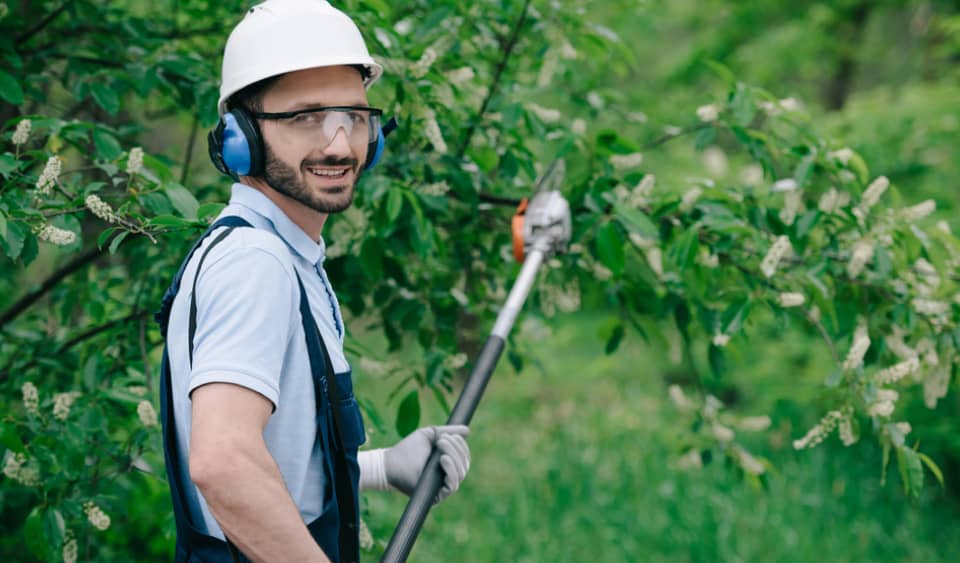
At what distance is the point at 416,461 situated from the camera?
6.42 ft

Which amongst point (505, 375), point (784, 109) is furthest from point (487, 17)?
point (505, 375)

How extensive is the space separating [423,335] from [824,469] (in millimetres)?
3942

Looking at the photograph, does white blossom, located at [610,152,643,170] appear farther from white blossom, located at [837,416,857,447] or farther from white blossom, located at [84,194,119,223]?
white blossom, located at [84,194,119,223]

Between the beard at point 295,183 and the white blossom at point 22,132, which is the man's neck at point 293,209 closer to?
the beard at point 295,183

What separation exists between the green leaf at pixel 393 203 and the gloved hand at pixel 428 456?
56 cm

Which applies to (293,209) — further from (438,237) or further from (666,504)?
(666,504)

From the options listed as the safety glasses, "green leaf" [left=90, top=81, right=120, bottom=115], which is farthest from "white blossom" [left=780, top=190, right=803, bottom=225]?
"green leaf" [left=90, top=81, right=120, bottom=115]

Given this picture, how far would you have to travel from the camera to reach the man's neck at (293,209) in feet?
5.25

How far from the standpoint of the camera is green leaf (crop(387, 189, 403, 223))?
2221 mm

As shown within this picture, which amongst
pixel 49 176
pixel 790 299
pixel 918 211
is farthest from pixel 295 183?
pixel 918 211

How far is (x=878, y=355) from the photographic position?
8.62ft

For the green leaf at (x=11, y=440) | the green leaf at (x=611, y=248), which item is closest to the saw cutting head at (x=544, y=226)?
the green leaf at (x=611, y=248)

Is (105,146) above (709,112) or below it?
below

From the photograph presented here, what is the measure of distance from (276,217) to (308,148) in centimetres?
13
